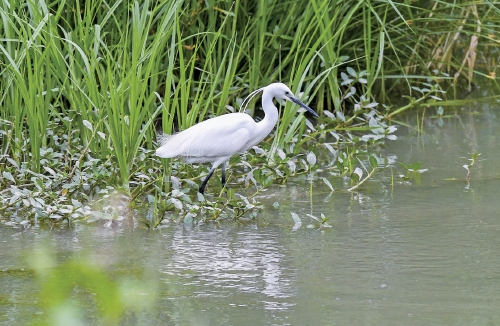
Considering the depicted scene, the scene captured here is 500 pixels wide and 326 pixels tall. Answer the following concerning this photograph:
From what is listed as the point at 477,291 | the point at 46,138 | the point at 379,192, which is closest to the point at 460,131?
the point at 379,192

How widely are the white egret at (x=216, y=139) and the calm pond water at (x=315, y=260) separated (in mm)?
312

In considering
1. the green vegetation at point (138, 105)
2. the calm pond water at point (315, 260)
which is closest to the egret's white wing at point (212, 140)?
the green vegetation at point (138, 105)

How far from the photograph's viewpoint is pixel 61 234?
155 inches

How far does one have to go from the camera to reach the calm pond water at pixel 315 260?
9.48 feet

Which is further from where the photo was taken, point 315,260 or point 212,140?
point 212,140

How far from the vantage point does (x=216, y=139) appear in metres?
4.41

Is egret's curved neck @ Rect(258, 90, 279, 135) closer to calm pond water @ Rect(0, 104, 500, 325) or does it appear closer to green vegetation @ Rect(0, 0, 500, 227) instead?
green vegetation @ Rect(0, 0, 500, 227)

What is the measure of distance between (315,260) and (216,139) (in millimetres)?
1135

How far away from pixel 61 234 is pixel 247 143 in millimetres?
1097

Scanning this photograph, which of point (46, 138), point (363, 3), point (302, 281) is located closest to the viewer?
point (302, 281)

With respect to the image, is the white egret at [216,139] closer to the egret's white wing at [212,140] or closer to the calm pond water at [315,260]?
the egret's white wing at [212,140]

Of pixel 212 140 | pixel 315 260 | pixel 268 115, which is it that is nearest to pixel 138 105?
pixel 212 140

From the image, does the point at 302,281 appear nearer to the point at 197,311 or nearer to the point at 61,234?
the point at 197,311

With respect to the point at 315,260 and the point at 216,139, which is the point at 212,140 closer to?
the point at 216,139
